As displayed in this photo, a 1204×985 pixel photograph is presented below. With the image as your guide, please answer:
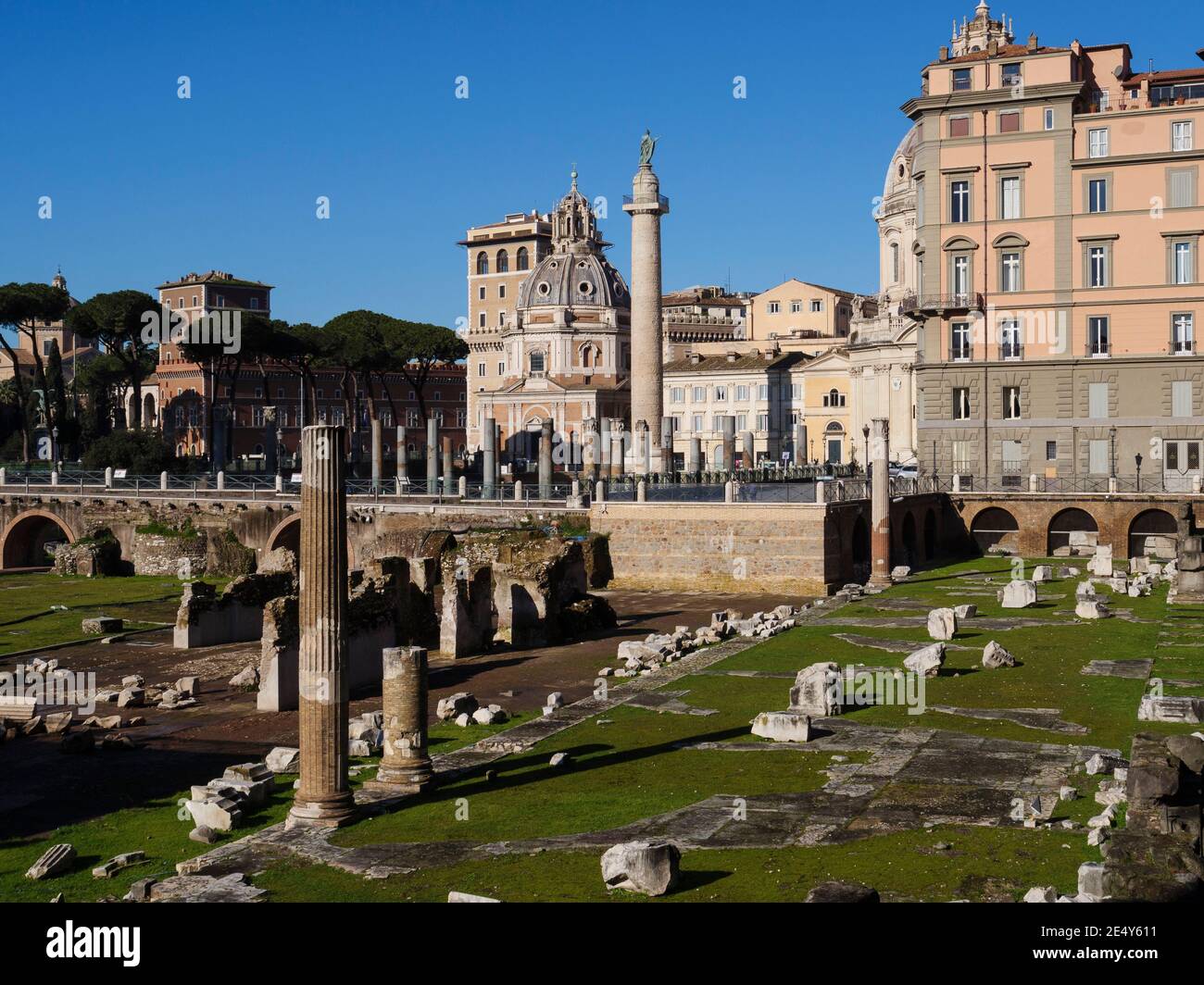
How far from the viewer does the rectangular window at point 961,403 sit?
175ft

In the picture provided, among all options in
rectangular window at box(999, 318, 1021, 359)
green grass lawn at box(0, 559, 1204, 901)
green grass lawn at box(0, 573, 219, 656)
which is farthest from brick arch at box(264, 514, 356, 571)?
green grass lawn at box(0, 559, 1204, 901)

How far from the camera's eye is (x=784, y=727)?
20.1 metres

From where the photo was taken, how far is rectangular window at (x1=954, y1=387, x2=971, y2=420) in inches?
2096

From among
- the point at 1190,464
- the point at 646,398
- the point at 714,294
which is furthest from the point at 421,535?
the point at 714,294

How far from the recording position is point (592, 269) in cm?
11944

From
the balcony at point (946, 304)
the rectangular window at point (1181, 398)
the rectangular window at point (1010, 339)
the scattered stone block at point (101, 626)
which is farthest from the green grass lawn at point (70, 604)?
the rectangular window at point (1181, 398)

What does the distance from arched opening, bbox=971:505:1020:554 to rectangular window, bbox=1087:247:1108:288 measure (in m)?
8.94

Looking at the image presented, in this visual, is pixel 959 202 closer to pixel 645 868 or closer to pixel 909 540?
pixel 909 540

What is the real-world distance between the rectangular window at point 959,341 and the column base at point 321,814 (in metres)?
41.3

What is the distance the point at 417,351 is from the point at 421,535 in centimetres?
5019

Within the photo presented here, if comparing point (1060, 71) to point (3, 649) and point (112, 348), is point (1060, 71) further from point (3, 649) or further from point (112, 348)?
point (112, 348)

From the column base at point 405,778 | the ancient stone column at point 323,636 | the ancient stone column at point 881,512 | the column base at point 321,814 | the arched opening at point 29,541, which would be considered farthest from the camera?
the arched opening at point 29,541

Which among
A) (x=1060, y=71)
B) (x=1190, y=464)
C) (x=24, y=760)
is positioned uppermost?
(x=1060, y=71)

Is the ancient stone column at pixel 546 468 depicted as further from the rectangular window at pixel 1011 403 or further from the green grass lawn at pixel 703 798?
the green grass lawn at pixel 703 798
